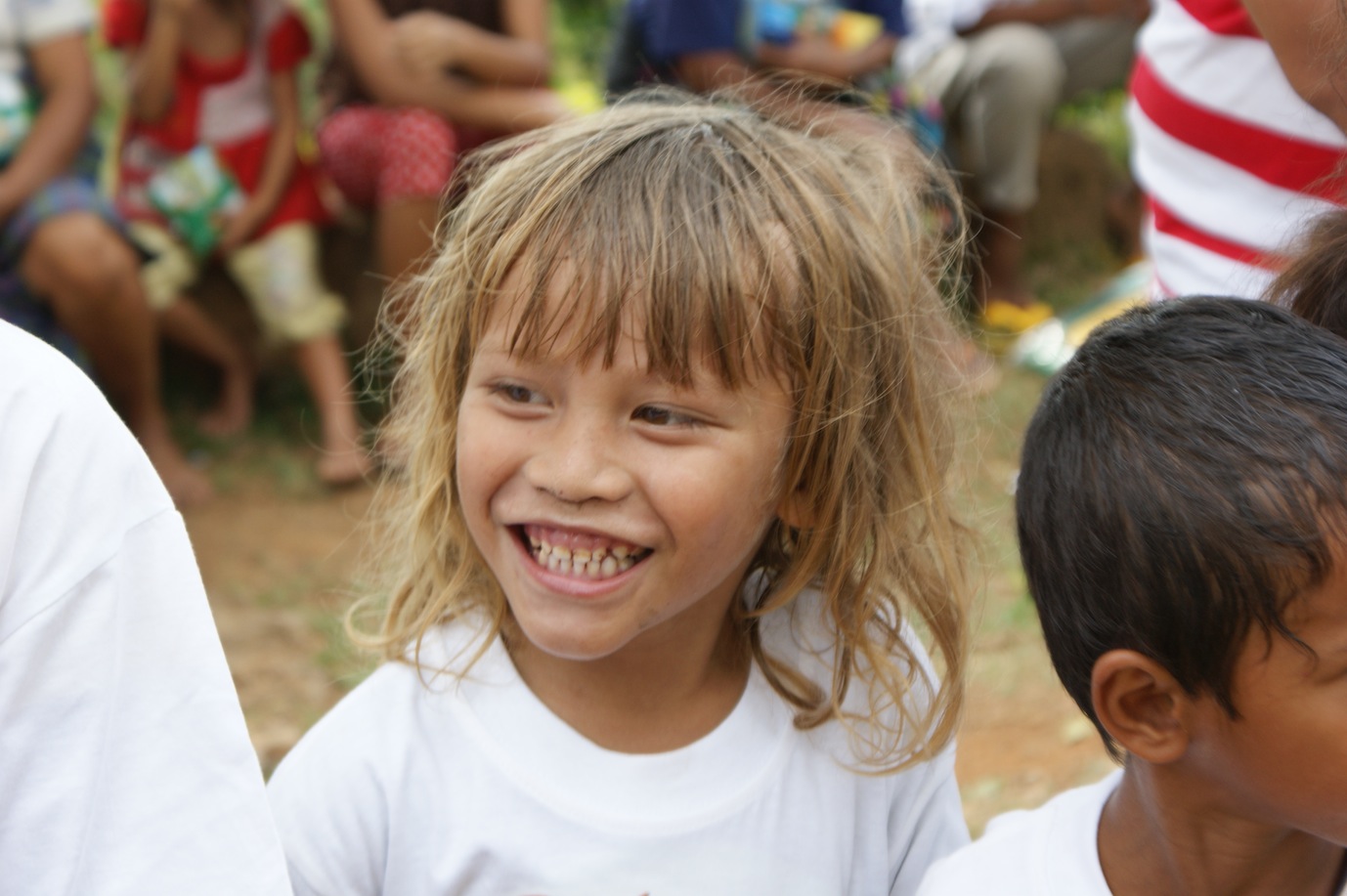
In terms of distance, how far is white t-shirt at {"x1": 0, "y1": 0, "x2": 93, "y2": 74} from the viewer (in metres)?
3.75

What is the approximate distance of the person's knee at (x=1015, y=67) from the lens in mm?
5605

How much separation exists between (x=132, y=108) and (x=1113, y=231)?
4.16 metres

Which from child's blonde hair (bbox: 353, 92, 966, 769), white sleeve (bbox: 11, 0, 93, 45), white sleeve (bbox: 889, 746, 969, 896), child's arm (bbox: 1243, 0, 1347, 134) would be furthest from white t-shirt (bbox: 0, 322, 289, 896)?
white sleeve (bbox: 11, 0, 93, 45)

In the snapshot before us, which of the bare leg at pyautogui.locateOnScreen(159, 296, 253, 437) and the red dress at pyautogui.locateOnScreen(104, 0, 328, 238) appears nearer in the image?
the red dress at pyautogui.locateOnScreen(104, 0, 328, 238)

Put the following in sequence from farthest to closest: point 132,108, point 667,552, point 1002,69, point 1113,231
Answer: point 1113,231 → point 1002,69 → point 132,108 → point 667,552

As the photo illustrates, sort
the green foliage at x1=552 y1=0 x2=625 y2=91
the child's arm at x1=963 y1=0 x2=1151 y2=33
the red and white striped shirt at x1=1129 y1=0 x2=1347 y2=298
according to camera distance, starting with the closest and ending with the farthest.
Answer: the red and white striped shirt at x1=1129 y1=0 x2=1347 y2=298, the child's arm at x1=963 y1=0 x2=1151 y2=33, the green foliage at x1=552 y1=0 x2=625 y2=91

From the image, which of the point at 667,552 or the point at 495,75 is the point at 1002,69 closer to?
the point at 495,75

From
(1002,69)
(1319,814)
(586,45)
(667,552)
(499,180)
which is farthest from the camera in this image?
(586,45)

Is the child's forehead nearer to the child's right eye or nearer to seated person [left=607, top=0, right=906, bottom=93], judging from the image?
the child's right eye

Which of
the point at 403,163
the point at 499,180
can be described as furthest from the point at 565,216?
the point at 403,163

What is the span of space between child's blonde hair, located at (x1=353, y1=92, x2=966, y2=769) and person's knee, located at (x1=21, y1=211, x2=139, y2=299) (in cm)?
242

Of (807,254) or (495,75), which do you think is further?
(495,75)

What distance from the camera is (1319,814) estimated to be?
1289mm

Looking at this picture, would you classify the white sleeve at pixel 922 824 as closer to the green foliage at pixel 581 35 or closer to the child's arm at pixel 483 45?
the child's arm at pixel 483 45
